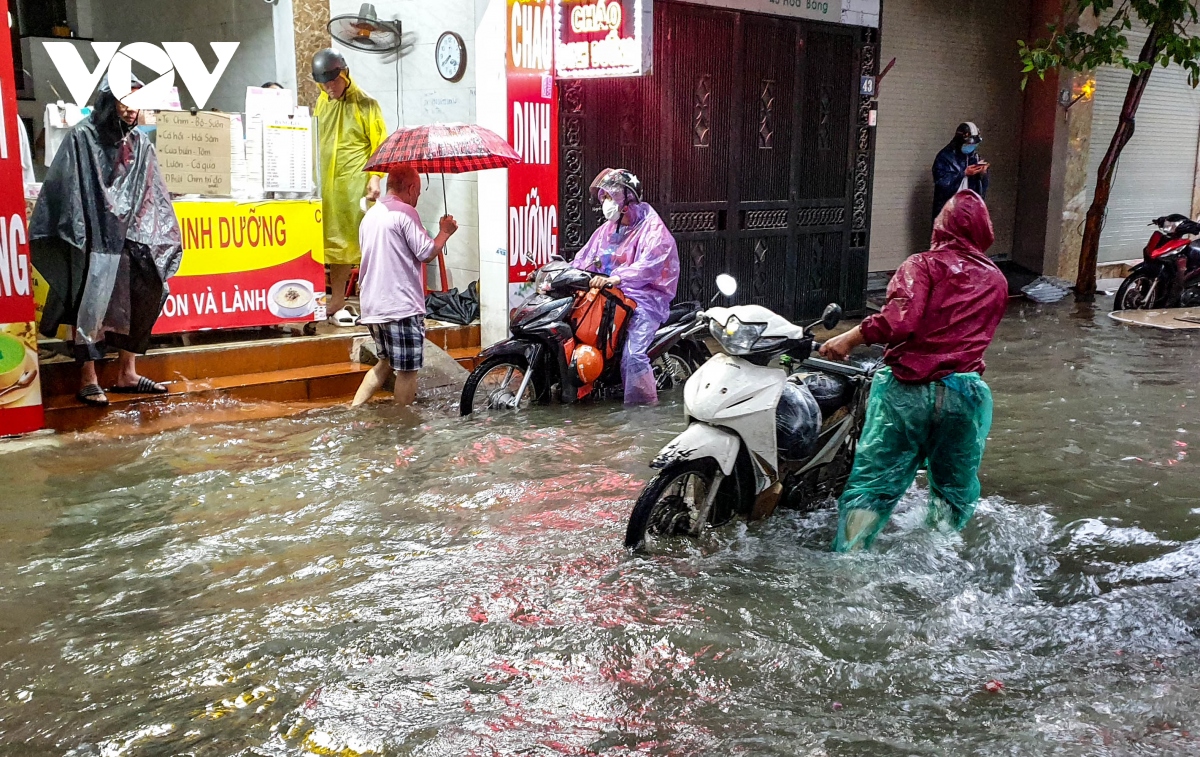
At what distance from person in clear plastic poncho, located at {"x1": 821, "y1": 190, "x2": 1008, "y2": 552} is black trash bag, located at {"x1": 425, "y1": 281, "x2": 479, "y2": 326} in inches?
215

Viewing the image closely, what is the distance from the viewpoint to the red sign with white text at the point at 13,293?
6.66 m

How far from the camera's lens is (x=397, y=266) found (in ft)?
24.6

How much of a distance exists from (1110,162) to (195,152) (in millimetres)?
11977

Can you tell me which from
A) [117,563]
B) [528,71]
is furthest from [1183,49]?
[117,563]

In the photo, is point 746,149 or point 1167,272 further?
Answer: point 1167,272

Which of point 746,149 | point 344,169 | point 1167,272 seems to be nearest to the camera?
point 344,169

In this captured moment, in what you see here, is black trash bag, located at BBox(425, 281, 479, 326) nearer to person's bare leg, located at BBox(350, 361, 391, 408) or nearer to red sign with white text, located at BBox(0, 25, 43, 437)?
person's bare leg, located at BBox(350, 361, 391, 408)

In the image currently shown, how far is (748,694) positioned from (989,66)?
1470 centimetres

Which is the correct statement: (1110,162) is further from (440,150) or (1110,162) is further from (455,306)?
(440,150)

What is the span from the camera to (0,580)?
15.6 feet

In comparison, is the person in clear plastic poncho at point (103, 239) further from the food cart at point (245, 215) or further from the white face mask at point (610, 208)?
the white face mask at point (610, 208)

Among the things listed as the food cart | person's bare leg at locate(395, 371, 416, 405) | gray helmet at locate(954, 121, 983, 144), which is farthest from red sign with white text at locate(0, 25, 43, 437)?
gray helmet at locate(954, 121, 983, 144)

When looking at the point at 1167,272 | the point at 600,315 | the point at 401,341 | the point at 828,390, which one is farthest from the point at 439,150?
the point at 1167,272

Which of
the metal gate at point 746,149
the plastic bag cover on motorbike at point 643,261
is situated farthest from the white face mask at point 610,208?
the metal gate at point 746,149
